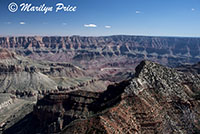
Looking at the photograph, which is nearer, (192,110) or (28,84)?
(192,110)

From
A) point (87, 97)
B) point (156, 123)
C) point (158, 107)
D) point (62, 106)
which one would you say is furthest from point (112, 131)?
point (62, 106)

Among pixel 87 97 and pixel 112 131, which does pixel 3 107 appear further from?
pixel 112 131

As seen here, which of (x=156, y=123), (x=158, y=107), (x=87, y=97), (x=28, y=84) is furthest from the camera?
(x=28, y=84)

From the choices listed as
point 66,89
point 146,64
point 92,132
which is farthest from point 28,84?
point 92,132

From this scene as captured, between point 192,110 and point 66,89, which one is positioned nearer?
point 192,110

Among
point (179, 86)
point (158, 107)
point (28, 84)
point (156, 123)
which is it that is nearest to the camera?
point (156, 123)

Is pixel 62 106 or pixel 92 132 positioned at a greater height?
pixel 92 132

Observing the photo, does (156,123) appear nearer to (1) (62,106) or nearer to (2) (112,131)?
(2) (112,131)

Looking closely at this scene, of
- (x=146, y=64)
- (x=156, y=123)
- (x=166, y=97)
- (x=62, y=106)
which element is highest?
(x=146, y=64)

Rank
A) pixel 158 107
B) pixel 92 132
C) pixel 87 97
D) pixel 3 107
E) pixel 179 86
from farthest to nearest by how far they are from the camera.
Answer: pixel 3 107, pixel 87 97, pixel 179 86, pixel 158 107, pixel 92 132
